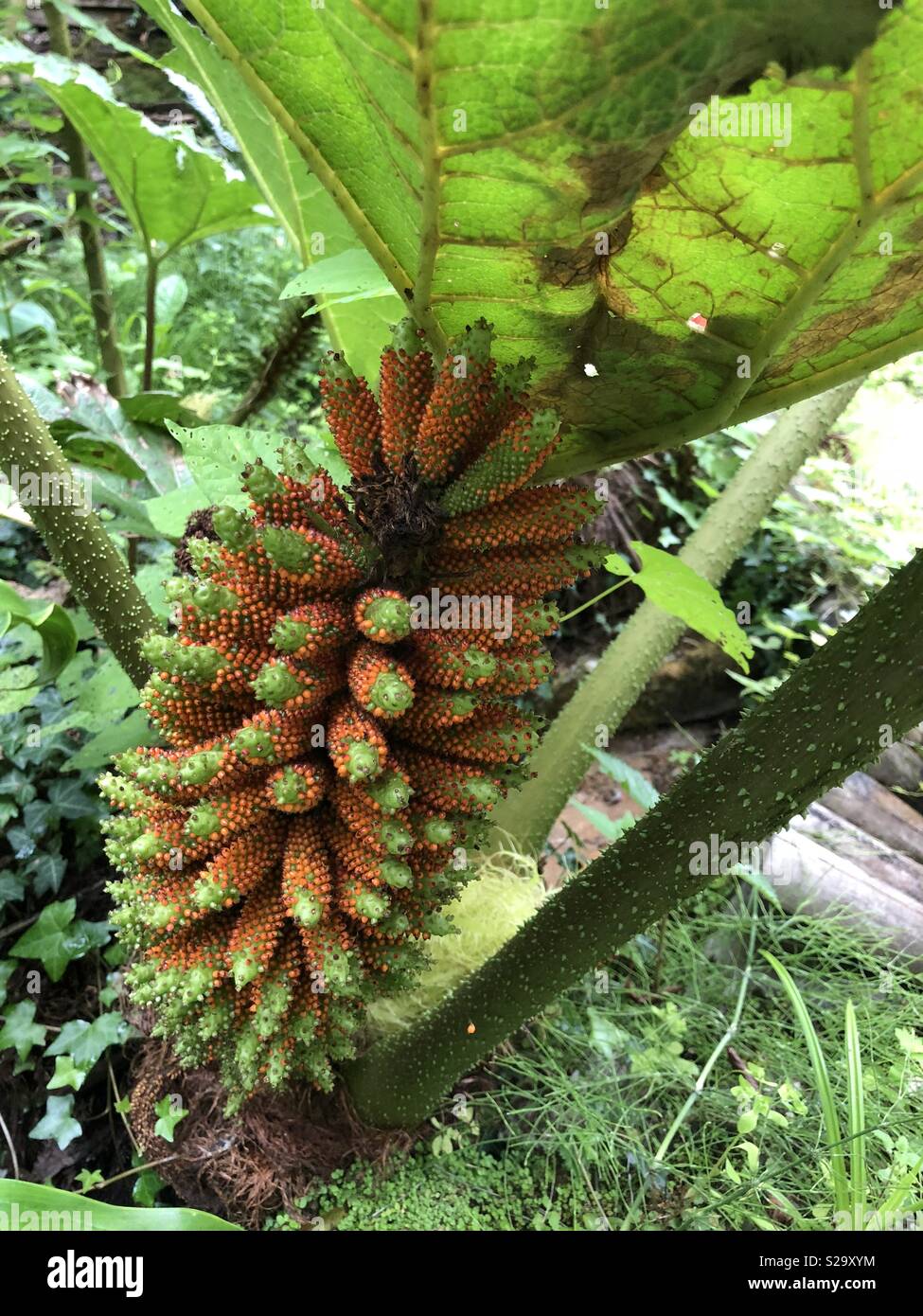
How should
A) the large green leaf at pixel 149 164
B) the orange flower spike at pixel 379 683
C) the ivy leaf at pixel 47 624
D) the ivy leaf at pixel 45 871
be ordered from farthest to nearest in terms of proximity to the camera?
the ivy leaf at pixel 45 871, the large green leaf at pixel 149 164, the ivy leaf at pixel 47 624, the orange flower spike at pixel 379 683

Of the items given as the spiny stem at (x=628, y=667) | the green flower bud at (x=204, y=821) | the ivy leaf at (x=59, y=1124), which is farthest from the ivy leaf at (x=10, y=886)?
the green flower bud at (x=204, y=821)

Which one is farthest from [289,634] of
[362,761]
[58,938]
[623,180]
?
[58,938]

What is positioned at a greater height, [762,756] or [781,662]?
[781,662]

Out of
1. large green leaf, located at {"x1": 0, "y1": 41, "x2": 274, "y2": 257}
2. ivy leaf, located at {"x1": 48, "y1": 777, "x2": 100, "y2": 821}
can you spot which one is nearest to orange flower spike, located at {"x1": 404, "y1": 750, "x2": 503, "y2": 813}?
ivy leaf, located at {"x1": 48, "y1": 777, "x2": 100, "y2": 821}

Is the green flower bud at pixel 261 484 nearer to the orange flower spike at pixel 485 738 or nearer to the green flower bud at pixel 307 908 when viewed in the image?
the orange flower spike at pixel 485 738

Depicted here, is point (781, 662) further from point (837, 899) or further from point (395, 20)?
point (395, 20)

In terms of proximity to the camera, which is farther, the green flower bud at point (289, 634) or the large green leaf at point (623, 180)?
the green flower bud at point (289, 634)
